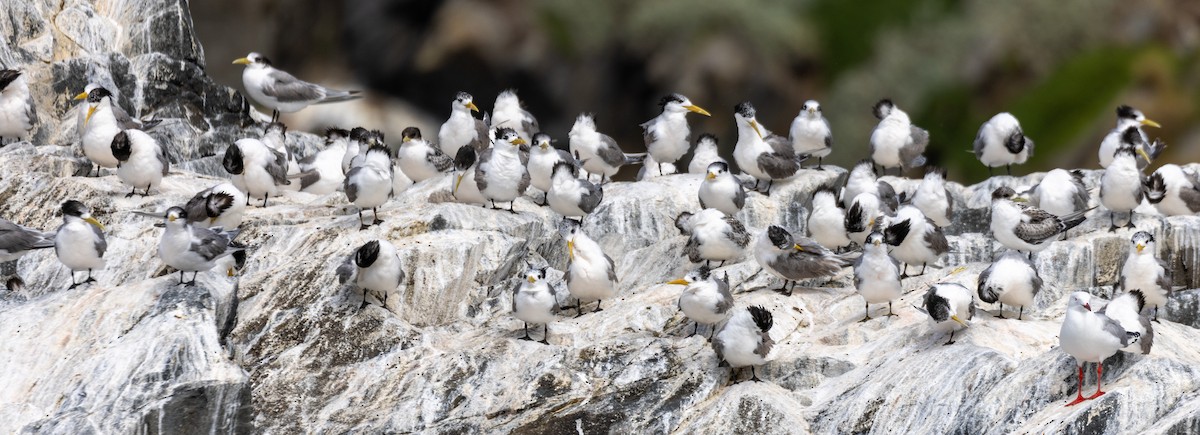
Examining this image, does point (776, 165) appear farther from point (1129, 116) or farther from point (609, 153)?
point (1129, 116)

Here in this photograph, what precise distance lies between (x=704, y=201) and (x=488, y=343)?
4090mm

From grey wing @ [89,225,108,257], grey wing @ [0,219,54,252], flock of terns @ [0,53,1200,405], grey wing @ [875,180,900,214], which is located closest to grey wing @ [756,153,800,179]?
flock of terns @ [0,53,1200,405]

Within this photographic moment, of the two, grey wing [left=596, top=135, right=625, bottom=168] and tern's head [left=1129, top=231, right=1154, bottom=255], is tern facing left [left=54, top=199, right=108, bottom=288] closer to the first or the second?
grey wing [left=596, top=135, right=625, bottom=168]

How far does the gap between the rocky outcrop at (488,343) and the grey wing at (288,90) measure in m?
3.56

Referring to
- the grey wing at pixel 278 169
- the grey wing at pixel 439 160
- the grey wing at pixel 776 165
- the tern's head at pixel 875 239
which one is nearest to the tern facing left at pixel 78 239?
the grey wing at pixel 278 169

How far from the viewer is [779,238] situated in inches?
683

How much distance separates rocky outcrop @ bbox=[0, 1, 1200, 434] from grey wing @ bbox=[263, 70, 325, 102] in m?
3.56

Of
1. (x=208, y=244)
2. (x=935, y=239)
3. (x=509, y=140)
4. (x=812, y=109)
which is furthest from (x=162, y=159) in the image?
(x=935, y=239)

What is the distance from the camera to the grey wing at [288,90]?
23.9m

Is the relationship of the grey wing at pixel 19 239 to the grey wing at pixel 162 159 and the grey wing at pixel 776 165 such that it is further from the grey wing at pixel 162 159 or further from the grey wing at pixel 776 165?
the grey wing at pixel 776 165

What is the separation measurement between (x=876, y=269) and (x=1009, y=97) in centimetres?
2359

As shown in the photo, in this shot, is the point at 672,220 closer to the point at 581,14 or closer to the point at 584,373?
the point at 584,373

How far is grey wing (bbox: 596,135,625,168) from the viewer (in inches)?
885

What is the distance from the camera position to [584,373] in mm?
15945
